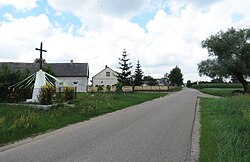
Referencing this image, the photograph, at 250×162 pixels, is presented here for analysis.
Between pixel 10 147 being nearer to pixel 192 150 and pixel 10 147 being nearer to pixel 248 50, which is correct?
pixel 192 150

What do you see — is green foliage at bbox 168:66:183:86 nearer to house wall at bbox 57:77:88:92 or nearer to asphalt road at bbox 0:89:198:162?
house wall at bbox 57:77:88:92

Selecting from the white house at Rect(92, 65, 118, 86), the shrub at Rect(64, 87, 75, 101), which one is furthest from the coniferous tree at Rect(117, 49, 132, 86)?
the shrub at Rect(64, 87, 75, 101)

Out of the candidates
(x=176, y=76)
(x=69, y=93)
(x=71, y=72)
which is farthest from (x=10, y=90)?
(x=176, y=76)

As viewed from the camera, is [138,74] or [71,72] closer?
[71,72]

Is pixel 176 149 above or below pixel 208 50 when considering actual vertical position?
below

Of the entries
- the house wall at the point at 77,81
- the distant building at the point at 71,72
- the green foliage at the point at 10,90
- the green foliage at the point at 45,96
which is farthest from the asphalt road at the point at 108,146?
the house wall at the point at 77,81

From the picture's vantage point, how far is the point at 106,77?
7269 centimetres

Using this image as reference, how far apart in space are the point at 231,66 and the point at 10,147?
37.7 meters

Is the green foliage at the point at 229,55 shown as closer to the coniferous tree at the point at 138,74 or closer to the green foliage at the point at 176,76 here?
the coniferous tree at the point at 138,74

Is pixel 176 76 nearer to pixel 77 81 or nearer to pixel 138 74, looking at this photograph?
pixel 138 74

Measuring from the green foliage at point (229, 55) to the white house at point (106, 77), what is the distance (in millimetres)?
32959

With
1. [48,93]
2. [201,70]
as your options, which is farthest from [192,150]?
[201,70]

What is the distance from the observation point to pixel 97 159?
5.68 meters

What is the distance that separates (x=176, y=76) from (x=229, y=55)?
68.6m
